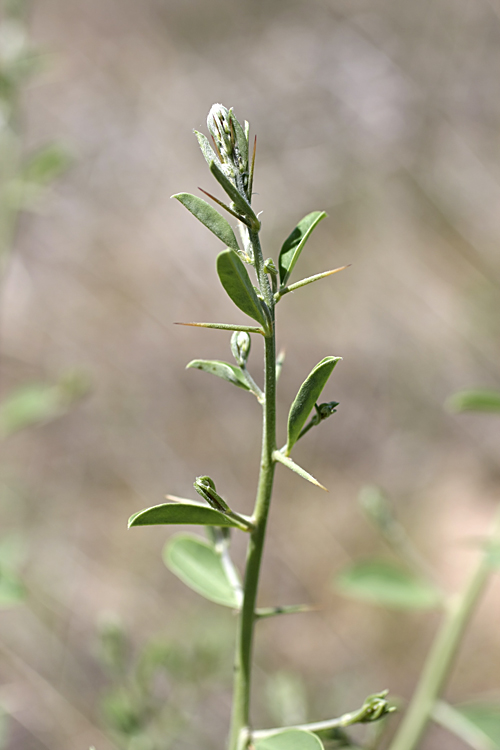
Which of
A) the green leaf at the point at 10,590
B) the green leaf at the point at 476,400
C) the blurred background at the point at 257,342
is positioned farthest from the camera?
the blurred background at the point at 257,342

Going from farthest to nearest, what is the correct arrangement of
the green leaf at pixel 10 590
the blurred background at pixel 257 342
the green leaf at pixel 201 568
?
the blurred background at pixel 257 342 < the green leaf at pixel 10 590 < the green leaf at pixel 201 568

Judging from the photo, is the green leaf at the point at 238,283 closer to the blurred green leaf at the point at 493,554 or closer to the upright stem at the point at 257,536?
the upright stem at the point at 257,536

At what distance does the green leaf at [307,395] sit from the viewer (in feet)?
1.97

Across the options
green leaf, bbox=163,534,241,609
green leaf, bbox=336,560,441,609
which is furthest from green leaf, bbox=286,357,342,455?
green leaf, bbox=336,560,441,609

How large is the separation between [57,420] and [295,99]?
3678mm

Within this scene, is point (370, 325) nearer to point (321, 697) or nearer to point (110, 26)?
point (321, 697)

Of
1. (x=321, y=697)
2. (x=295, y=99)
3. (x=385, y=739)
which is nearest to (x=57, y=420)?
(x=321, y=697)

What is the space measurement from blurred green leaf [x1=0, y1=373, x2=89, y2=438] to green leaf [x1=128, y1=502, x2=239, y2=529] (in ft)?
4.31

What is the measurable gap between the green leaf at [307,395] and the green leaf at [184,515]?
0.10 meters

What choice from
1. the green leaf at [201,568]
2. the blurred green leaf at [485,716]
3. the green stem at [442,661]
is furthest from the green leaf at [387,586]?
the green leaf at [201,568]

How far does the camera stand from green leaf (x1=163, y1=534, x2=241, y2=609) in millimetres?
814

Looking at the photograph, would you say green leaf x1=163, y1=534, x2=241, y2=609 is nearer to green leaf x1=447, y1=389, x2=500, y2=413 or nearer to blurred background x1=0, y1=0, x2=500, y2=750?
green leaf x1=447, y1=389, x2=500, y2=413

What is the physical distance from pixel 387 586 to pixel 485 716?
31 cm

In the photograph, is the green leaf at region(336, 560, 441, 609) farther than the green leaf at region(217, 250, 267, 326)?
Yes
